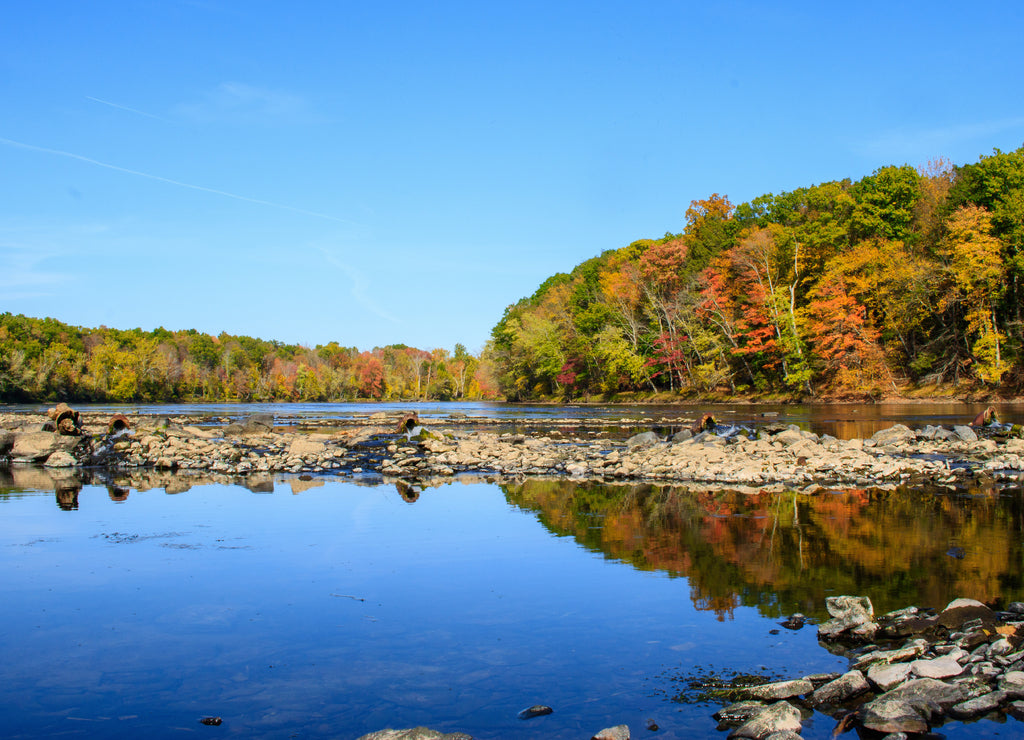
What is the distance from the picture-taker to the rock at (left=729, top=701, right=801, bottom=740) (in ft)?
14.6

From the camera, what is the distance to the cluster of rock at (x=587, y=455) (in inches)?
664

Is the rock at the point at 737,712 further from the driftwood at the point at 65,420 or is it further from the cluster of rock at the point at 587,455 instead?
the driftwood at the point at 65,420

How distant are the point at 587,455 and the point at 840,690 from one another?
15936mm

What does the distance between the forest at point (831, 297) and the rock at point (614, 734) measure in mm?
45989

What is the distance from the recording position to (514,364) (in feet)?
312

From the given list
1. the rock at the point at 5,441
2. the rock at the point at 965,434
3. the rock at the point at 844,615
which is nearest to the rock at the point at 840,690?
the rock at the point at 844,615

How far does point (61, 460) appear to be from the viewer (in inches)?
902

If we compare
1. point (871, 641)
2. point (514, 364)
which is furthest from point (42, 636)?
point (514, 364)

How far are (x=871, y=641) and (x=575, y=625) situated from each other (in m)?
2.57

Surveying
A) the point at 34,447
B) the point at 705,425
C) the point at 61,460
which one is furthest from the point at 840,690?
the point at 34,447

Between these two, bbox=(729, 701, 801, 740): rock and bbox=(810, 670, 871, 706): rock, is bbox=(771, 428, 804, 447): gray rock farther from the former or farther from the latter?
bbox=(729, 701, 801, 740): rock

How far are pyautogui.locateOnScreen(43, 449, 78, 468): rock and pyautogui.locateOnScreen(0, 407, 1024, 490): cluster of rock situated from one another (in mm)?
46

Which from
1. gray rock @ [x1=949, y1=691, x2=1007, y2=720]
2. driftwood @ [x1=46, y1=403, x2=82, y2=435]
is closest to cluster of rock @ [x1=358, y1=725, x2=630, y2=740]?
gray rock @ [x1=949, y1=691, x2=1007, y2=720]

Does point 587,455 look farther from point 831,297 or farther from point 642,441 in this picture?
point 831,297
